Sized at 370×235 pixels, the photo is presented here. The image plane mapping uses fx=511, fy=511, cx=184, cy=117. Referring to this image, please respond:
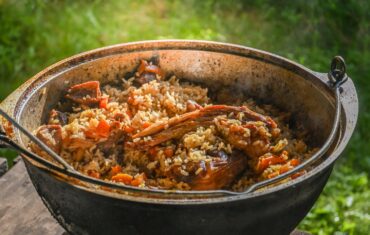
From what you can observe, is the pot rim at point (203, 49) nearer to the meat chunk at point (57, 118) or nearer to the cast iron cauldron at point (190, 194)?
the cast iron cauldron at point (190, 194)

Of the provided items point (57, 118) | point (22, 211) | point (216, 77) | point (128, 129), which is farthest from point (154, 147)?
point (22, 211)

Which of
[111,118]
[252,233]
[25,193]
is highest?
[111,118]

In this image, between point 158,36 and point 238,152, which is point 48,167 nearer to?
point 238,152

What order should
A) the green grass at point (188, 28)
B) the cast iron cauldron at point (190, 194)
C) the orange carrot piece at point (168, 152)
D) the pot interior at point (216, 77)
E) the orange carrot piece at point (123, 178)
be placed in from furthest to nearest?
the green grass at point (188, 28)
the pot interior at point (216, 77)
the orange carrot piece at point (168, 152)
the orange carrot piece at point (123, 178)
the cast iron cauldron at point (190, 194)

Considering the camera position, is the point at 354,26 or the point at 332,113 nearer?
the point at 332,113

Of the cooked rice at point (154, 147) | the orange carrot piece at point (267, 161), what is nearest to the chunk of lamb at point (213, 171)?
the cooked rice at point (154, 147)

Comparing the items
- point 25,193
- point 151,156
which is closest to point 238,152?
point 151,156

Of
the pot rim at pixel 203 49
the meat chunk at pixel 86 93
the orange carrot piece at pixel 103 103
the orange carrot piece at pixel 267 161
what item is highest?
the pot rim at pixel 203 49

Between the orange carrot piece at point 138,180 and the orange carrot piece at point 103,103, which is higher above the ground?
the orange carrot piece at point 103,103
